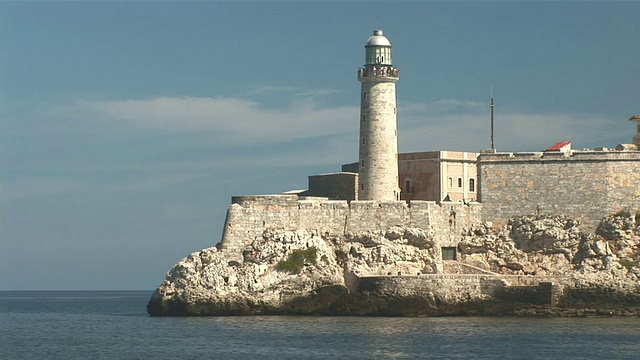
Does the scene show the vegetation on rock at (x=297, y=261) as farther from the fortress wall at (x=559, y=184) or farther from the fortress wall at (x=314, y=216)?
the fortress wall at (x=559, y=184)

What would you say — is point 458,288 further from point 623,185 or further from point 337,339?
point 623,185

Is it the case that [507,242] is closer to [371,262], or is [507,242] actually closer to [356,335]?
[371,262]

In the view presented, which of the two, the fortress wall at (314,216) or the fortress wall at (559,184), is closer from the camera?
the fortress wall at (314,216)

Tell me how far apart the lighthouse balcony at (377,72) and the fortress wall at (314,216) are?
5.23 meters

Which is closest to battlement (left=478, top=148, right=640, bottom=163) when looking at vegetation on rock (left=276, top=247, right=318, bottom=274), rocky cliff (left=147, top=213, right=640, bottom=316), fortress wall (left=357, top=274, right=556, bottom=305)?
rocky cliff (left=147, top=213, right=640, bottom=316)

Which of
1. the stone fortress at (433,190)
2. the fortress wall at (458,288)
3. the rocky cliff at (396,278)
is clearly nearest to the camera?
the fortress wall at (458,288)

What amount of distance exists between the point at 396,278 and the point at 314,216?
4607 mm

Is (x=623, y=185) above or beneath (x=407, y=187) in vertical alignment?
beneath

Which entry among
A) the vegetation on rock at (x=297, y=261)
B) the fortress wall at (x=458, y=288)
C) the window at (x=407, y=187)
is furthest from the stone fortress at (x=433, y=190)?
the fortress wall at (x=458, y=288)

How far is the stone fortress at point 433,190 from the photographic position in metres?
49.3

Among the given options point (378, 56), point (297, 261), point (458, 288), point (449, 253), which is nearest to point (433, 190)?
point (449, 253)

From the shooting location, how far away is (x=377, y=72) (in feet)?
167

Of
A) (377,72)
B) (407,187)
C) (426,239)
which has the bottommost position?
(426,239)

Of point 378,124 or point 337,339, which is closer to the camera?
point 337,339
